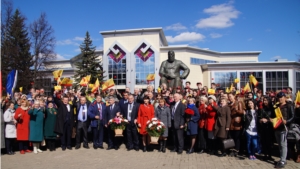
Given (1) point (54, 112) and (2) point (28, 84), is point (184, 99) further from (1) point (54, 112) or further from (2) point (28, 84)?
(2) point (28, 84)

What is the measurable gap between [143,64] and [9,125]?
3393 cm

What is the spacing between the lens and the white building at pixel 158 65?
4047cm

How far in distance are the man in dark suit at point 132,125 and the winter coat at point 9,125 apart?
3.83 m

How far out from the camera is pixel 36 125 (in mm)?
8555

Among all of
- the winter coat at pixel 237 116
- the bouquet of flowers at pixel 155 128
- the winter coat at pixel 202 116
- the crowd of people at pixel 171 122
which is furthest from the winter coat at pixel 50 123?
the winter coat at pixel 237 116

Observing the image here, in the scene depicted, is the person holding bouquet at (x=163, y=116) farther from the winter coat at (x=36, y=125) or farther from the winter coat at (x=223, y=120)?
the winter coat at (x=36, y=125)

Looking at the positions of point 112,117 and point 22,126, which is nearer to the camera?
point 22,126

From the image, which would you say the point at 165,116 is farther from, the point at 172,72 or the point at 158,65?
the point at 158,65

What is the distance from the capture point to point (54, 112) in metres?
8.95

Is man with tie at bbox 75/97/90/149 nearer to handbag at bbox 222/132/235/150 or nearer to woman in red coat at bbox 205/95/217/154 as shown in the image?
woman in red coat at bbox 205/95/217/154

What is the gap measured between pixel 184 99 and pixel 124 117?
7.85 ft

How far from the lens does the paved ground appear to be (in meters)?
6.64

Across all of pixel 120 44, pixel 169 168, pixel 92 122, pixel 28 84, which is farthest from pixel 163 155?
pixel 120 44

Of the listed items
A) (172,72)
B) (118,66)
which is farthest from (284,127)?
(118,66)
